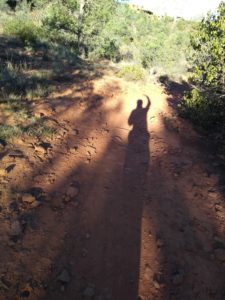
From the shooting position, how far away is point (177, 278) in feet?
11.1

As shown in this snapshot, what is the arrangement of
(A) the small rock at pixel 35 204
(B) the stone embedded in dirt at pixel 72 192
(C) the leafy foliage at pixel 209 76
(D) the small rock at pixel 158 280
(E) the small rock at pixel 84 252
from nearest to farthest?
(D) the small rock at pixel 158 280 < (E) the small rock at pixel 84 252 < (A) the small rock at pixel 35 204 < (B) the stone embedded in dirt at pixel 72 192 < (C) the leafy foliage at pixel 209 76

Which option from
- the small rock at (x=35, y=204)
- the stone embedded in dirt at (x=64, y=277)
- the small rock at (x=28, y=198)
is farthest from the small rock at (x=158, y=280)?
the small rock at (x=28, y=198)

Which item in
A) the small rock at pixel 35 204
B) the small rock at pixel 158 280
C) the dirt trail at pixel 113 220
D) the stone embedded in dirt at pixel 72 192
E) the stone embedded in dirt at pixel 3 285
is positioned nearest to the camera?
the stone embedded in dirt at pixel 3 285

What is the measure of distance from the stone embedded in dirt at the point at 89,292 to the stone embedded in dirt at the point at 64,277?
21cm

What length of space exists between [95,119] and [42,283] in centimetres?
473

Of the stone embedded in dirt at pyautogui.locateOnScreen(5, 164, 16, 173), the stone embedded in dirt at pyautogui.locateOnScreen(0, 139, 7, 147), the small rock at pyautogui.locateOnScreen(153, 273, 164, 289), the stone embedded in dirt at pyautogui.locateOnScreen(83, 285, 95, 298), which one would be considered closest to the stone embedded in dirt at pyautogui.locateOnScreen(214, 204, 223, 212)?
the small rock at pyautogui.locateOnScreen(153, 273, 164, 289)

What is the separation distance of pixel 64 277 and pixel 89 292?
1.02 ft

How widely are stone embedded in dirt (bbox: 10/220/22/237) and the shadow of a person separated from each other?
7.23 feet

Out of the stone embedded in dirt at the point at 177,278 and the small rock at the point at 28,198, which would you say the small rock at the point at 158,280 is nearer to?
the stone embedded in dirt at the point at 177,278

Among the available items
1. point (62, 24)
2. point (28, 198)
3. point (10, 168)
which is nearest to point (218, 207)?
point (28, 198)

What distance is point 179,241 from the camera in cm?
393

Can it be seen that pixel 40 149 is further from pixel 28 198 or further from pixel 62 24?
pixel 62 24

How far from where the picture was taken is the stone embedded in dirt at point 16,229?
3.49m

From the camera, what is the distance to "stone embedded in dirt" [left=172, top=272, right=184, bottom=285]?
3348 millimetres
